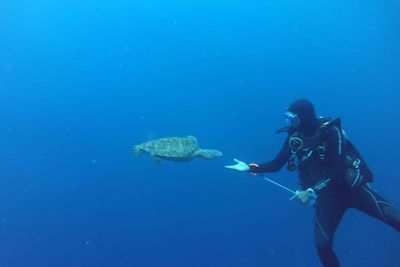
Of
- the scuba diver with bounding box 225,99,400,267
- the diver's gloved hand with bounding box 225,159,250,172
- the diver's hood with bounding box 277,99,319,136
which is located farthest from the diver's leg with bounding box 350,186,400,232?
the diver's gloved hand with bounding box 225,159,250,172

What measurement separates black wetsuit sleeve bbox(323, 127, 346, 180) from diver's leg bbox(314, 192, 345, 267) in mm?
456

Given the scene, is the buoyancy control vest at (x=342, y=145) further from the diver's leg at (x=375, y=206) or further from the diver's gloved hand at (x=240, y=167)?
the diver's gloved hand at (x=240, y=167)

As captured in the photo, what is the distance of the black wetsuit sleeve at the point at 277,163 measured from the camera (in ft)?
Result: 20.1

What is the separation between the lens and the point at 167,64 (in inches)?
1437

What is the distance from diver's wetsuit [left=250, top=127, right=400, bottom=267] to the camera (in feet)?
17.6

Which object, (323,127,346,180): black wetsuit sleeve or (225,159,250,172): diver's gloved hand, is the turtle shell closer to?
(225,159,250,172): diver's gloved hand

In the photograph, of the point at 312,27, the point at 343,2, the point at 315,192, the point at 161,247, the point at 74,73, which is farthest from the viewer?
the point at 312,27

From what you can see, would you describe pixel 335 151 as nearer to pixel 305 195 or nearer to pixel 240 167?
pixel 305 195

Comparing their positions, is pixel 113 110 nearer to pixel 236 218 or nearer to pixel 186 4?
pixel 236 218

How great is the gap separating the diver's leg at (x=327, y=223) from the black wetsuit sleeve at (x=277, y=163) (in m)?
0.82

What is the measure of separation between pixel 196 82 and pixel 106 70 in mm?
10000

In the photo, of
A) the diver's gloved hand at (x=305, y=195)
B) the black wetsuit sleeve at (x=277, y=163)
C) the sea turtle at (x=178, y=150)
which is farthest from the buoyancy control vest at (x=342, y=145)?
the sea turtle at (x=178, y=150)

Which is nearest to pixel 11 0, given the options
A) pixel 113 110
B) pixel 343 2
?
pixel 113 110

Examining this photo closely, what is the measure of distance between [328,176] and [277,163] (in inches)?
37.9
